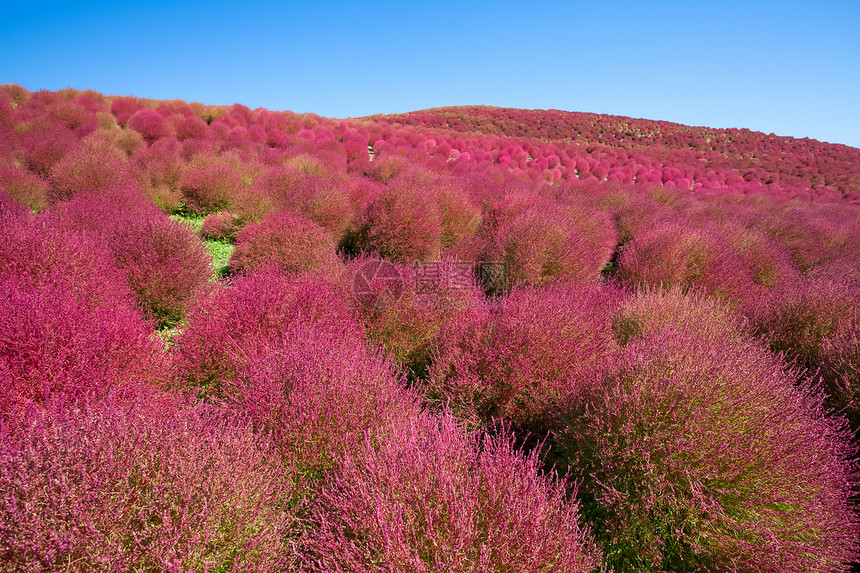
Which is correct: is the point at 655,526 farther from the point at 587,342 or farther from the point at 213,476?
the point at 213,476

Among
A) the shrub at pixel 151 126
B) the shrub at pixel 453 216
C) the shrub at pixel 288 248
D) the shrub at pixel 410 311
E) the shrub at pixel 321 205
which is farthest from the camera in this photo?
A: the shrub at pixel 151 126

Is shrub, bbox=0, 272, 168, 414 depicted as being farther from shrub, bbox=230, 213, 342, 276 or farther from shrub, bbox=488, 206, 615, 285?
shrub, bbox=488, 206, 615, 285

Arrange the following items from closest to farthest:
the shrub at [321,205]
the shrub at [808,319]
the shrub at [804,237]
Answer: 1. the shrub at [808,319]
2. the shrub at [321,205]
3. the shrub at [804,237]

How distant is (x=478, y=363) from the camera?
2975 mm

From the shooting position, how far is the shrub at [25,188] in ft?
18.6

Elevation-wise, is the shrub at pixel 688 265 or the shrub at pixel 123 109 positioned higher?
the shrub at pixel 123 109

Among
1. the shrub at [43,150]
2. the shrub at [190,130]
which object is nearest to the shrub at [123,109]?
the shrub at [190,130]

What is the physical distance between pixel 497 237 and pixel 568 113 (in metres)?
30.6

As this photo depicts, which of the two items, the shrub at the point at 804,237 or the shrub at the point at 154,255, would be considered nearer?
the shrub at the point at 154,255

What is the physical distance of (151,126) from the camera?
10742 mm

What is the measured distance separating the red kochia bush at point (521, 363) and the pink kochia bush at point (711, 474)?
1.67 feet

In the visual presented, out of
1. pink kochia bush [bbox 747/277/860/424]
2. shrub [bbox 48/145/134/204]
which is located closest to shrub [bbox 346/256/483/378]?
pink kochia bush [bbox 747/277/860/424]

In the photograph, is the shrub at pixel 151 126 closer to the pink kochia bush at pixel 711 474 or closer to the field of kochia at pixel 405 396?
the field of kochia at pixel 405 396

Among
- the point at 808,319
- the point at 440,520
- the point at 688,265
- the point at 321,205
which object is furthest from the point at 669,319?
the point at 321,205
